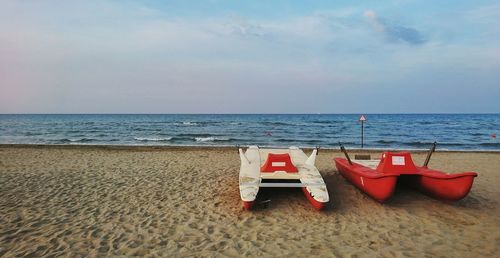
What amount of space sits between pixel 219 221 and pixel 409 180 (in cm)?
461

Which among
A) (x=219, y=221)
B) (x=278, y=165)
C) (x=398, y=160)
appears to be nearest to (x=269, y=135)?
(x=278, y=165)

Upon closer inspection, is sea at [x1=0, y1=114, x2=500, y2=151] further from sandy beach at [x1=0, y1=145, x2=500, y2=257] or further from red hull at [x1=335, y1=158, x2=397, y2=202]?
sandy beach at [x1=0, y1=145, x2=500, y2=257]

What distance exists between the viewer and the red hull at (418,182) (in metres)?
6.38

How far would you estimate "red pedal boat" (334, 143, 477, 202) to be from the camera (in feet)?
21.0

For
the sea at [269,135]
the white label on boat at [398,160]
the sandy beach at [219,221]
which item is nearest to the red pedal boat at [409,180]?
the white label on boat at [398,160]

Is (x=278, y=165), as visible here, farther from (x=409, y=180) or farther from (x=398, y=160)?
(x=409, y=180)

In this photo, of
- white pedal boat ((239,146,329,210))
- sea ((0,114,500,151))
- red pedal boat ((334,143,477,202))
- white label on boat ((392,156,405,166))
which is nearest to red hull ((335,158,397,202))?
red pedal boat ((334,143,477,202))

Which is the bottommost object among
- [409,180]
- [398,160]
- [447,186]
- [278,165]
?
[409,180]

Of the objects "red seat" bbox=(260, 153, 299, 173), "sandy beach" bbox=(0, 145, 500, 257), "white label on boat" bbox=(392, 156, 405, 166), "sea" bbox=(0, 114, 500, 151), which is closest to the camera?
"sandy beach" bbox=(0, 145, 500, 257)

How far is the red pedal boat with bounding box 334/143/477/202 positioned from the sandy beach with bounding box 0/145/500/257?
0.87ft

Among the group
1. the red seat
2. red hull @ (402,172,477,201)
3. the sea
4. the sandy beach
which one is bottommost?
the sea

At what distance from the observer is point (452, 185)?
21.2ft

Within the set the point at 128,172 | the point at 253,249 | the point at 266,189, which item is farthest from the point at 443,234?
the point at 128,172

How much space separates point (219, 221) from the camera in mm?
6031
